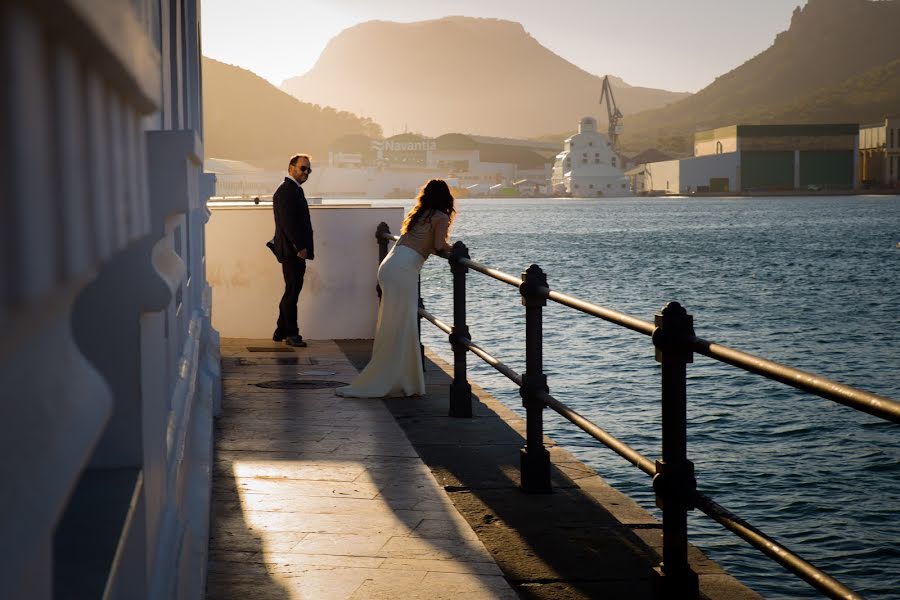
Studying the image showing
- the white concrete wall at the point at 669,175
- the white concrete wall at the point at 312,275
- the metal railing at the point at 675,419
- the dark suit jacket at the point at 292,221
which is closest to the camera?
the metal railing at the point at 675,419

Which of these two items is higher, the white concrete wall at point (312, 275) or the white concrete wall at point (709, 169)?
the white concrete wall at point (709, 169)

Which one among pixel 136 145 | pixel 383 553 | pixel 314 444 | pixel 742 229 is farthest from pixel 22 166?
pixel 742 229

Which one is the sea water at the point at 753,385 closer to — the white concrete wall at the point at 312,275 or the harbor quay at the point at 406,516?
the harbor quay at the point at 406,516

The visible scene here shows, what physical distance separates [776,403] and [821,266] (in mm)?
40639

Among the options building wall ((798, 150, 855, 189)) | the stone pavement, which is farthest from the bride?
building wall ((798, 150, 855, 189))

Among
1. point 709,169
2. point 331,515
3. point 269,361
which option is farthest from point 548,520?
Result: point 709,169

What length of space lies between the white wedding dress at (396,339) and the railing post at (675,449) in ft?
14.6

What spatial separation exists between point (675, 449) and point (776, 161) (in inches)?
6956

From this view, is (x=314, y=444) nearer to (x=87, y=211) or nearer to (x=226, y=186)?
(x=87, y=211)

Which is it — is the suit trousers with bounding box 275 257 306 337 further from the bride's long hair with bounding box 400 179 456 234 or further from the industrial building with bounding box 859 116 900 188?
the industrial building with bounding box 859 116 900 188

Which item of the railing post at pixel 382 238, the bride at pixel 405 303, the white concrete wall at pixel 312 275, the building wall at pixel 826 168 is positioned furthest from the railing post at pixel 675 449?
the building wall at pixel 826 168

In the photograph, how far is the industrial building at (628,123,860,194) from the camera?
16838 cm

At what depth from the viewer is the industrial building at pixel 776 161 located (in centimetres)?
16838

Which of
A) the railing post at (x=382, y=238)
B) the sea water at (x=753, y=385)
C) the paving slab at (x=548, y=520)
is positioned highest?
the railing post at (x=382, y=238)
